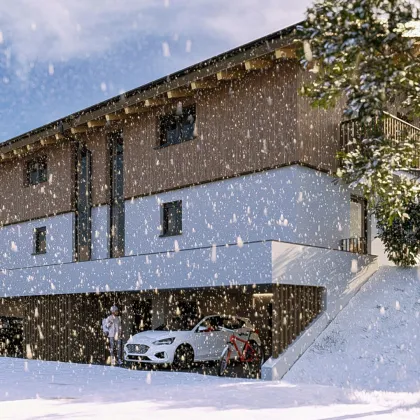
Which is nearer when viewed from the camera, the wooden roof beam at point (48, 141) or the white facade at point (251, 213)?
the white facade at point (251, 213)

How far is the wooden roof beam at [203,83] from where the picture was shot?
2080 centimetres

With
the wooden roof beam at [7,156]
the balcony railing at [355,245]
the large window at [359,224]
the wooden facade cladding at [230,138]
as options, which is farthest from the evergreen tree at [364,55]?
the wooden roof beam at [7,156]

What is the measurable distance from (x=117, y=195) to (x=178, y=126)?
390 centimetres

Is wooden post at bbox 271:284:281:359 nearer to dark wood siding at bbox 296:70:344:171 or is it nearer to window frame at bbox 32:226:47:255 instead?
dark wood siding at bbox 296:70:344:171

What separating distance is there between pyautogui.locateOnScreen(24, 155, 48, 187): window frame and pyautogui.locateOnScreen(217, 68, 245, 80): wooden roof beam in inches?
435

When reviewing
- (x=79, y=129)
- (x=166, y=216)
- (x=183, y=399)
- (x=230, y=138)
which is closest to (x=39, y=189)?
(x=79, y=129)

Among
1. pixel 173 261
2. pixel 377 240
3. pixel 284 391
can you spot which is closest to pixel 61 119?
pixel 173 261

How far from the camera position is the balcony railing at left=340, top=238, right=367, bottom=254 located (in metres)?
21.0

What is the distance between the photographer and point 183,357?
1920 centimetres

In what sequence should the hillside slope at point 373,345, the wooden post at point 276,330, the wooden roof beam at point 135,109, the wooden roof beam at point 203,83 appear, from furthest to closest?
the wooden roof beam at point 135,109, the wooden roof beam at point 203,83, the wooden post at point 276,330, the hillside slope at point 373,345

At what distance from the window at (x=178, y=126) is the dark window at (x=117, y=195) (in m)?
2.31

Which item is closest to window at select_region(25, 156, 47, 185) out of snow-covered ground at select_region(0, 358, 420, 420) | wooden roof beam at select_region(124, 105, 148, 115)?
wooden roof beam at select_region(124, 105, 148, 115)

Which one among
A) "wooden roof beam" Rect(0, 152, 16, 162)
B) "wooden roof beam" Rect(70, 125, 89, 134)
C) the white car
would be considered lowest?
the white car

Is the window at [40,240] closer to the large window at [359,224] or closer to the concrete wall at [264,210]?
the concrete wall at [264,210]
